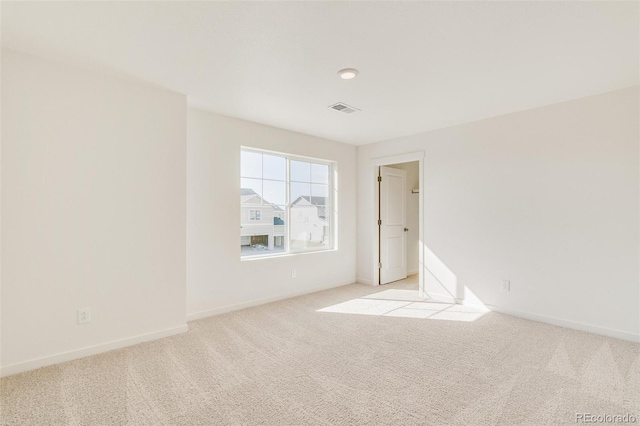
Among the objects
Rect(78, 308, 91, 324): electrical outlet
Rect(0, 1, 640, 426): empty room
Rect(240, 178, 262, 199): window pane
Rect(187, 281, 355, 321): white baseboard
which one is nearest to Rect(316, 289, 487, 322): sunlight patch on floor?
Rect(0, 1, 640, 426): empty room

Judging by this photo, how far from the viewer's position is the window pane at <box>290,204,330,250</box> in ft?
15.6

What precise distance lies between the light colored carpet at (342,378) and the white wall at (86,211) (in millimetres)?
282

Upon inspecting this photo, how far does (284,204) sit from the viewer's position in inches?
182

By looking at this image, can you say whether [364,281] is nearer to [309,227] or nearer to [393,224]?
[393,224]

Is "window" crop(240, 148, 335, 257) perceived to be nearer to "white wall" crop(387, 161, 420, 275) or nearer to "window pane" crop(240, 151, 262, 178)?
"window pane" crop(240, 151, 262, 178)

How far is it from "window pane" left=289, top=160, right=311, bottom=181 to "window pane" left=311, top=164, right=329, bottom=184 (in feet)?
0.28

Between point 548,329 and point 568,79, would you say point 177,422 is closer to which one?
point 548,329

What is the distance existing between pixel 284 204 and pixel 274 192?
25cm

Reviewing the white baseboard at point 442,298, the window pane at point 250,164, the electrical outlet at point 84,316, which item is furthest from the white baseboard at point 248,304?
the window pane at point 250,164

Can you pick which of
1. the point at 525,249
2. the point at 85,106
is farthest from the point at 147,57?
the point at 525,249

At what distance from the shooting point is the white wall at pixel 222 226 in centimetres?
357

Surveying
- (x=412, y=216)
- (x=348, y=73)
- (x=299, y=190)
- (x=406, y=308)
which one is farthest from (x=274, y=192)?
(x=412, y=216)

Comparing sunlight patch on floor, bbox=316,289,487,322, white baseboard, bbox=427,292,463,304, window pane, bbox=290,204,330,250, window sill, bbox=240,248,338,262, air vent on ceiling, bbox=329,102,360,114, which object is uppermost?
air vent on ceiling, bbox=329,102,360,114

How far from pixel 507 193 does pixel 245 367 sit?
3485mm
